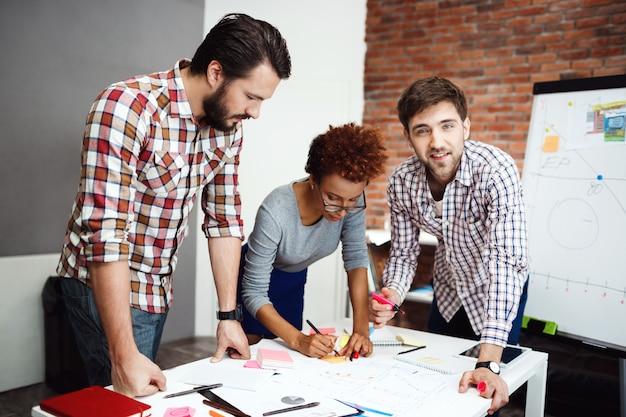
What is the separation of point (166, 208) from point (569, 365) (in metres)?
2.89

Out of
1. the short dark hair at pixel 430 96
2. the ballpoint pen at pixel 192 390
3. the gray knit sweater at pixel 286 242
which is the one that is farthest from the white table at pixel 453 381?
the short dark hair at pixel 430 96

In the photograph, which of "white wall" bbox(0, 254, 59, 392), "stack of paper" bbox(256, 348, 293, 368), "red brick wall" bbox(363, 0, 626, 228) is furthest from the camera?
"red brick wall" bbox(363, 0, 626, 228)

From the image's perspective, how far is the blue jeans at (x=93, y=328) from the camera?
134 cm

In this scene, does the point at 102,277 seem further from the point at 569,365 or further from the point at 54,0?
the point at 569,365

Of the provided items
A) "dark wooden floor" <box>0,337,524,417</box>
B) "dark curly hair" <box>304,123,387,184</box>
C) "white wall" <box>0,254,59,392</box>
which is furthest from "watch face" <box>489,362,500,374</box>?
"white wall" <box>0,254,59,392</box>

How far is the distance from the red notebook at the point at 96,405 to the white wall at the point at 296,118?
Result: 3.00 metres

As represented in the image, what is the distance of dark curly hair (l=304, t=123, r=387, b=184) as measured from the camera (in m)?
1.64

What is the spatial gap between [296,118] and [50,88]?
1.80 m

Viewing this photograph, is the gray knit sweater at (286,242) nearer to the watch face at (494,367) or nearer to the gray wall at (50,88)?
the watch face at (494,367)

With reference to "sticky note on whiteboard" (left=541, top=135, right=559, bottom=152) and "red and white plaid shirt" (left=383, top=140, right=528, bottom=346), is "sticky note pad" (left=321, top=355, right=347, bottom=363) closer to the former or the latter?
"red and white plaid shirt" (left=383, top=140, right=528, bottom=346)

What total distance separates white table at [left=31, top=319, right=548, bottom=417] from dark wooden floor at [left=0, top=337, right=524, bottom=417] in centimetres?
145

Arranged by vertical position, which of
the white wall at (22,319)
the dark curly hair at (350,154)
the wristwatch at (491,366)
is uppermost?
the dark curly hair at (350,154)

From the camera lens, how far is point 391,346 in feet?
5.63

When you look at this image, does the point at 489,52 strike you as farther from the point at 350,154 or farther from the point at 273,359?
the point at 273,359
